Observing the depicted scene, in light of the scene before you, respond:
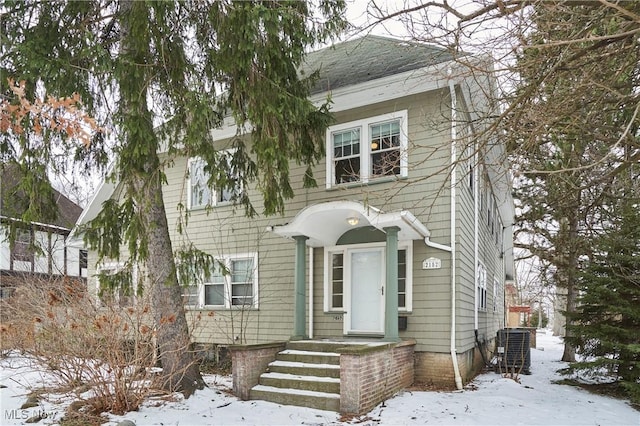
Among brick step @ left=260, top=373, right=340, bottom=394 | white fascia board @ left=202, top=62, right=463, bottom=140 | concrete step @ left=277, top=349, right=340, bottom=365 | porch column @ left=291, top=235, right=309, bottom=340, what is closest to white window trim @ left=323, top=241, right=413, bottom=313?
porch column @ left=291, top=235, right=309, bottom=340

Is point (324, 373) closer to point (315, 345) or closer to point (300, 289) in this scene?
point (315, 345)

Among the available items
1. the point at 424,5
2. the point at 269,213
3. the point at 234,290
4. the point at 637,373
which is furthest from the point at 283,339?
the point at 424,5

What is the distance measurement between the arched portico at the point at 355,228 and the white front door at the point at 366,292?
0.07 ft

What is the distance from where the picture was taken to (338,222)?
29.3 feet

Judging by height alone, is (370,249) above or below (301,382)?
above

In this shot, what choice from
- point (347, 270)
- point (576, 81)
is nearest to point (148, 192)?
point (347, 270)

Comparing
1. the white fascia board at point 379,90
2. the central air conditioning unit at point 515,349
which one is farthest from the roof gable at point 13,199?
the central air conditioning unit at point 515,349

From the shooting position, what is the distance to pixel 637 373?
8.02m

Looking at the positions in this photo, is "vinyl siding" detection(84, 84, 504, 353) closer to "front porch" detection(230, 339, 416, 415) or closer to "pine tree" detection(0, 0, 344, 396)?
"pine tree" detection(0, 0, 344, 396)

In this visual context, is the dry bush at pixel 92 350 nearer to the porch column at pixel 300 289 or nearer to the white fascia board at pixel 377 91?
the porch column at pixel 300 289

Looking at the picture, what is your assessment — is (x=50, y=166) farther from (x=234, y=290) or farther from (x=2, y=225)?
(x=234, y=290)

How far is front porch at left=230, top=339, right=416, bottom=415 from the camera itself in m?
6.57

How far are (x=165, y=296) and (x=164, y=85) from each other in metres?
3.28

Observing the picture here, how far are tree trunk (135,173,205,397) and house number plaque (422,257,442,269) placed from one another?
432 centimetres
